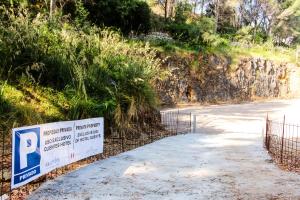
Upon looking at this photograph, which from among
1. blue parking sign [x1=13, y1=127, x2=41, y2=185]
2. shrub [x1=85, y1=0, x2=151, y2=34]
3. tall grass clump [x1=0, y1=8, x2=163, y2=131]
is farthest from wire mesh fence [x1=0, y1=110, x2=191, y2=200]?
shrub [x1=85, y1=0, x2=151, y2=34]

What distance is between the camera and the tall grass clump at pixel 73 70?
32.7 ft

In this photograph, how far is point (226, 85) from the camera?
3095 centimetres

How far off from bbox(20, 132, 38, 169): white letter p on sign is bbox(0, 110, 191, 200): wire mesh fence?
28 centimetres

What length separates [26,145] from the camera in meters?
6.13

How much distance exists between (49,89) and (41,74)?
A: 415mm

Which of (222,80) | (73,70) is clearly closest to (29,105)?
(73,70)

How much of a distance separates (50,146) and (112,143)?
374cm

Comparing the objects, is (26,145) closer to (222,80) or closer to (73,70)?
(73,70)

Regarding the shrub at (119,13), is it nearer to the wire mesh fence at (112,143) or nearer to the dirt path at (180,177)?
the wire mesh fence at (112,143)

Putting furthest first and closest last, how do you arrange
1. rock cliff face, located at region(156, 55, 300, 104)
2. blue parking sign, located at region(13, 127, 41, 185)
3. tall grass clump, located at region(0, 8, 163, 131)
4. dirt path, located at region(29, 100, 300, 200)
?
rock cliff face, located at region(156, 55, 300, 104), tall grass clump, located at region(0, 8, 163, 131), dirt path, located at region(29, 100, 300, 200), blue parking sign, located at region(13, 127, 41, 185)

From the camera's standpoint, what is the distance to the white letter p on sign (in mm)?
5996

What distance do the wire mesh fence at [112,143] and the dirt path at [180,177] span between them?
0.32 meters

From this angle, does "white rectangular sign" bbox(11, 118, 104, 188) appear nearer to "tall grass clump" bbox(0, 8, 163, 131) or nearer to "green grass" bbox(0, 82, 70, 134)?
"green grass" bbox(0, 82, 70, 134)

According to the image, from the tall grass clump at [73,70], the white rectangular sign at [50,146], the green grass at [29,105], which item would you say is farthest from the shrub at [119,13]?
the white rectangular sign at [50,146]
